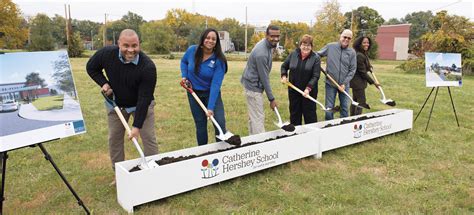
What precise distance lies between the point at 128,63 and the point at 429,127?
545cm

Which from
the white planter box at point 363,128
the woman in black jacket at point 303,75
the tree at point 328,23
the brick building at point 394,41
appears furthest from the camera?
the brick building at point 394,41

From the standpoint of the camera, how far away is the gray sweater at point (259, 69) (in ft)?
13.7


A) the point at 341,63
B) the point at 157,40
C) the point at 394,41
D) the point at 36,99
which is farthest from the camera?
the point at 394,41

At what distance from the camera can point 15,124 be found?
249cm

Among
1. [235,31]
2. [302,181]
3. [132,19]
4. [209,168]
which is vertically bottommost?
[302,181]

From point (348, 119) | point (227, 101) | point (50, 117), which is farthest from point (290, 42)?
point (50, 117)

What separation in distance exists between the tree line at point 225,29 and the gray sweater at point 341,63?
4.40 m

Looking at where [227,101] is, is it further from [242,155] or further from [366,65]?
[242,155]

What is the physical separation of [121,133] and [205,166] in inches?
35.0

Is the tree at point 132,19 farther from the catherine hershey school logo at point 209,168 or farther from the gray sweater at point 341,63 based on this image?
the catherine hershey school logo at point 209,168

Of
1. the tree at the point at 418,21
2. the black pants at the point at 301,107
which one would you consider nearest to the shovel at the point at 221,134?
the black pants at the point at 301,107

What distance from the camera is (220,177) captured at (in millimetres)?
3570

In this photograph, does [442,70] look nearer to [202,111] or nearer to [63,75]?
[202,111]

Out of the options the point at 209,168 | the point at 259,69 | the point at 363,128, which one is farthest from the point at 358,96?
the point at 209,168
